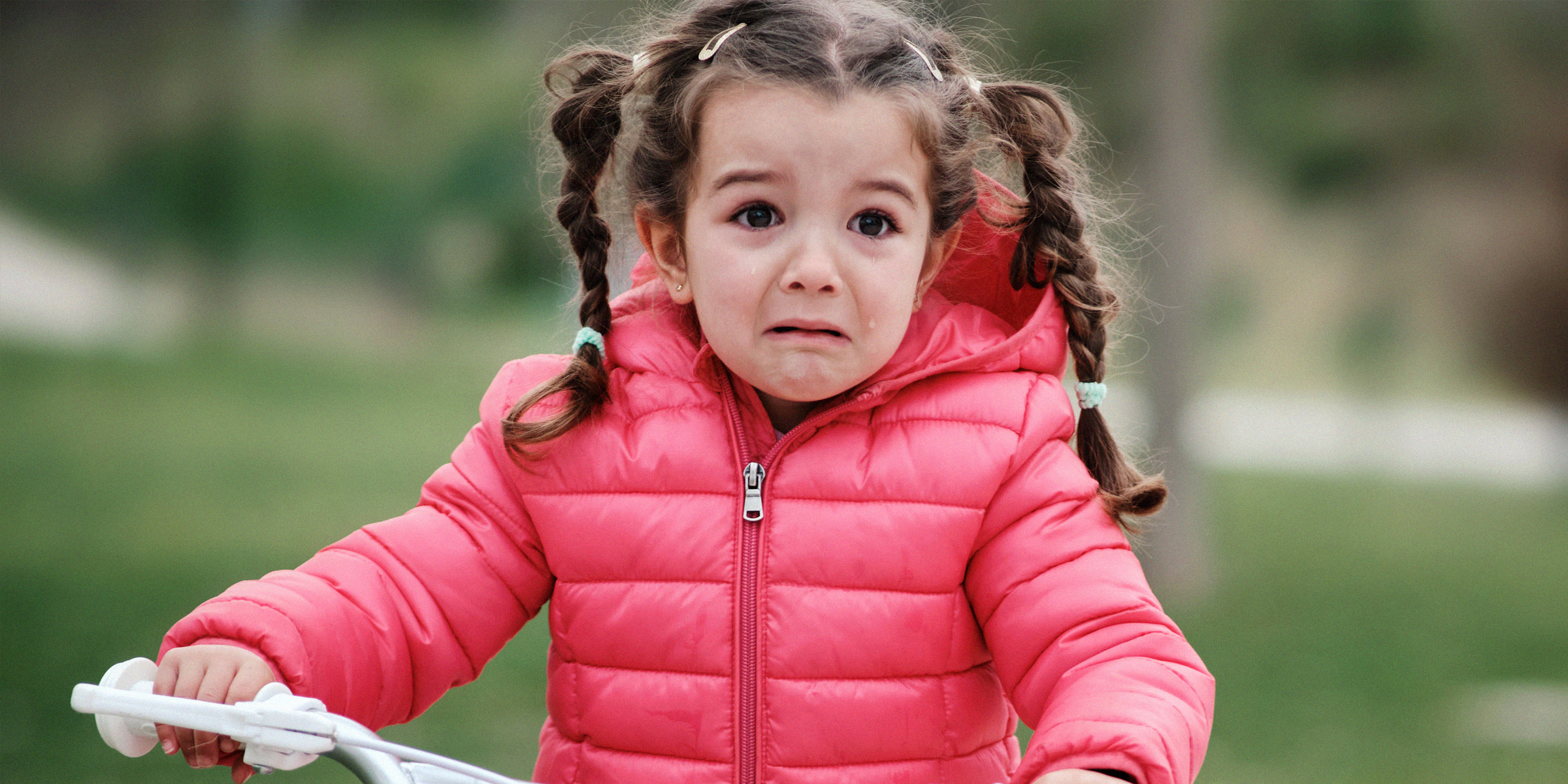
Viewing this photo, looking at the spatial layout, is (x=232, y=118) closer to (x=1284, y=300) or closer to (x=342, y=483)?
(x=342, y=483)

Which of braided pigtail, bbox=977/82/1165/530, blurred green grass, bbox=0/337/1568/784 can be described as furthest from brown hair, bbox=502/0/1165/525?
blurred green grass, bbox=0/337/1568/784

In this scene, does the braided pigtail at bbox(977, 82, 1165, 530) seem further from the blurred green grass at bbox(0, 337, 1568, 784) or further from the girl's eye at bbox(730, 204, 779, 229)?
the blurred green grass at bbox(0, 337, 1568, 784)

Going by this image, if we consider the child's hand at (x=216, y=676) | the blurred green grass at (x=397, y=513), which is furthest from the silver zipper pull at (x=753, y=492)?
the blurred green grass at (x=397, y=513)

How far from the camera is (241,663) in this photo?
155cm

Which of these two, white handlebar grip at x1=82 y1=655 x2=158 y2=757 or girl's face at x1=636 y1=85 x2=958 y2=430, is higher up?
girl's face at x1=636 y1=85 x2=958 y2=430

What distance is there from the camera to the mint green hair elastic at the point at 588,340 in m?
1.89

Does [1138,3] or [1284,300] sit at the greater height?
[1138,3]

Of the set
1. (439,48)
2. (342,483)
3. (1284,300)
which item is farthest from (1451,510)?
(439,48)

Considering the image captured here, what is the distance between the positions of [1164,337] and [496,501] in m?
5.87

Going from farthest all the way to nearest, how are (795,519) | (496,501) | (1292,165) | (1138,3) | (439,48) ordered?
(439,48)
(1292,165)
(1138,3)
(496,501)
(795,519)

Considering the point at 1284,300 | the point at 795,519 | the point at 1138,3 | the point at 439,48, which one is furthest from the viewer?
the point at 439,48

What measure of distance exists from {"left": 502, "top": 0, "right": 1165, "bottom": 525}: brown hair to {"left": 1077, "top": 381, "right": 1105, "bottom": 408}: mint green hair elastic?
15 mm

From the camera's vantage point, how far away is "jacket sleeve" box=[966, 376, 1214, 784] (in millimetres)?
1431

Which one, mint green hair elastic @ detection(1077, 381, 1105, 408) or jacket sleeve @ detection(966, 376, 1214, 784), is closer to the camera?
jacket sleeve @ detection(966, 376, 1214, 784)
